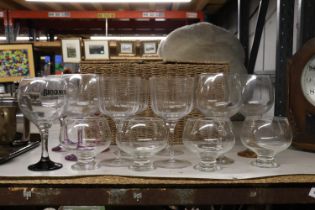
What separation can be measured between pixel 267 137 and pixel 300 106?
6.1 inches

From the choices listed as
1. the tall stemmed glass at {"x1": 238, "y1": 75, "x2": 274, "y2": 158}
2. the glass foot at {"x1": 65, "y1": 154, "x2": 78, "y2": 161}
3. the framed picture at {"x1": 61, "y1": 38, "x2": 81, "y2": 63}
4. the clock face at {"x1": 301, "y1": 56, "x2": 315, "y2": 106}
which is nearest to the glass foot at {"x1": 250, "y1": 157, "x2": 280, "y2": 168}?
the tall stemmed glass at {"x1": 238, "y1": 75, "x2": 274, "y2": 158}

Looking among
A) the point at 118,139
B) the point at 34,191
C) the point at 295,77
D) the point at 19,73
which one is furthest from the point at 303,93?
the point at 19,73

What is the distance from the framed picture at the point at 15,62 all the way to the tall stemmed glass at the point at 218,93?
2374 mm

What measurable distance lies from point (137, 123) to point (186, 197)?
0.51 feet

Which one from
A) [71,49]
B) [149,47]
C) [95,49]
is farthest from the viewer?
[149,47]

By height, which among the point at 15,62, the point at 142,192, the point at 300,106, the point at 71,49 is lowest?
the point at 142,192

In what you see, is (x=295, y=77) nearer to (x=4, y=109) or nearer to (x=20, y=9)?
(x=4, y=109)

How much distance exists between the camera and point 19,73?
2.89 metres

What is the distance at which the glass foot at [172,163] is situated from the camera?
2.21 feet

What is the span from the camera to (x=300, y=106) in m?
0.82

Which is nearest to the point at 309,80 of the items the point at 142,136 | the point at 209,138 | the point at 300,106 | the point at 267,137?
the point at 300,106

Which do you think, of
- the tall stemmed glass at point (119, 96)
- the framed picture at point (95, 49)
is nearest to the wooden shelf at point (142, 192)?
the tall stemmed glass at point (119, 96)

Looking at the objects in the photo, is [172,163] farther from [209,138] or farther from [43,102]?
[43,102]

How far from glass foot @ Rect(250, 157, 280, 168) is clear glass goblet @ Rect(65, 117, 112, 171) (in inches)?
11.4
